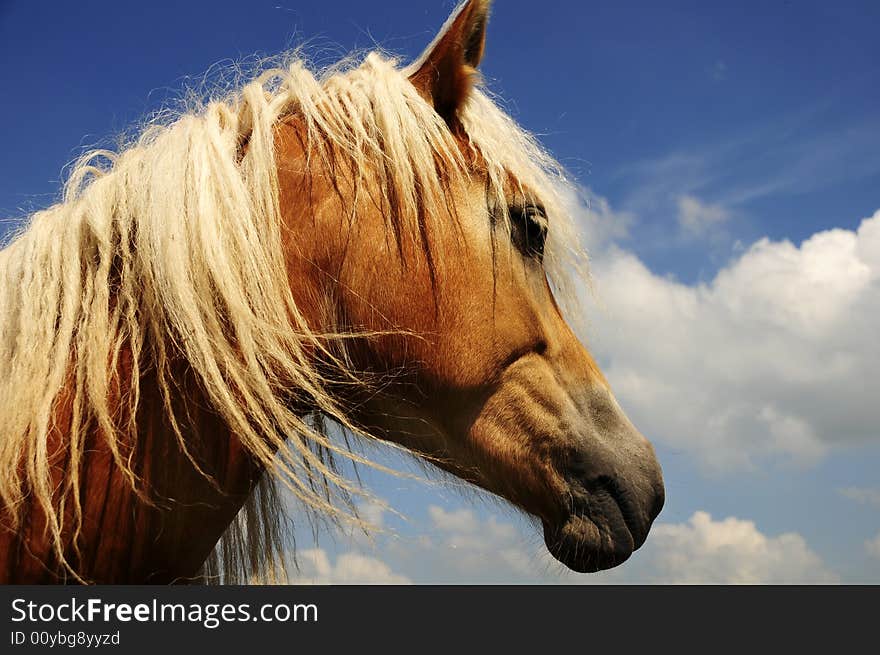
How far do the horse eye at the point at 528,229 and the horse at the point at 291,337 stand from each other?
1 centimetres

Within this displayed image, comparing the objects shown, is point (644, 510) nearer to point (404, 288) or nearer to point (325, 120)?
point (404, 288)

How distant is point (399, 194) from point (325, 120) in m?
0.37

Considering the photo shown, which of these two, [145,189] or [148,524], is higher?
[145,189]

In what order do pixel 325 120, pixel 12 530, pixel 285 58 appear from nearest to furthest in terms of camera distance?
pixel 12 530 → pixel 325 120 → pixel 285 58

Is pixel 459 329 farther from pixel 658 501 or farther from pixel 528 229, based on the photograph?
pixel 658 501

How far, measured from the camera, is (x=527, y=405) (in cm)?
208

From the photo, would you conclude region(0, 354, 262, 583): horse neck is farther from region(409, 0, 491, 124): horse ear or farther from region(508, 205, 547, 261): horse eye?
region(409, 0, 491, 124): horse ear

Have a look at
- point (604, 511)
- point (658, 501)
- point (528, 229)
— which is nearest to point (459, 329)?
point (528, 229)

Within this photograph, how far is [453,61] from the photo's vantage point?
7.50 feet

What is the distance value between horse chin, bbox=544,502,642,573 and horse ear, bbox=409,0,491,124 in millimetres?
1343

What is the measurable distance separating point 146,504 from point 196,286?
597 mm

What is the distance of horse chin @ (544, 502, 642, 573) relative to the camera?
6.80 feet

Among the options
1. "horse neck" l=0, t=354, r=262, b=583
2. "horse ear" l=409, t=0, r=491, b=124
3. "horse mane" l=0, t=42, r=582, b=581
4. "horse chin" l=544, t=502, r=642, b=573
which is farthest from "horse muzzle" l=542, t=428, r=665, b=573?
"horse ear" l=409, t=0, r=491, b=124

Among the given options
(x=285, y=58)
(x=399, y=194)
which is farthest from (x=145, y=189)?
(x=285, y=58)
